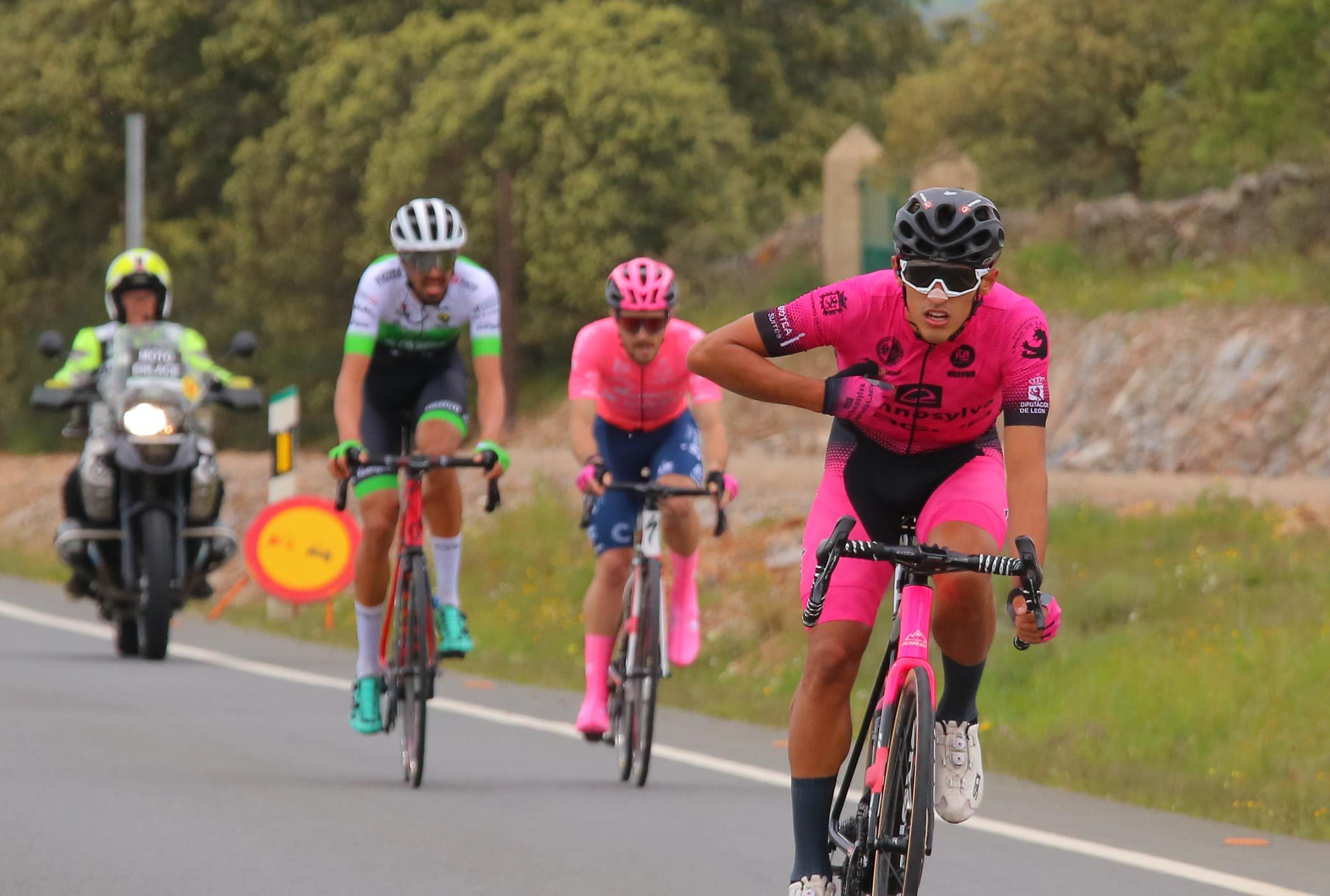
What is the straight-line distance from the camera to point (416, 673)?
33.6 ft

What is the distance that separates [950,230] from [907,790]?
4.44 feet

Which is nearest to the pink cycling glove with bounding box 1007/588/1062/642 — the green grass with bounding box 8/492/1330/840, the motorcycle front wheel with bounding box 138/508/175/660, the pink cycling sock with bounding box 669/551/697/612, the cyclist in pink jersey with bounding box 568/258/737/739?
the green grass with bounding box 8/492/1330/840

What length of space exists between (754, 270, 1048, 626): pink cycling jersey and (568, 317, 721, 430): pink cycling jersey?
448 centimetres

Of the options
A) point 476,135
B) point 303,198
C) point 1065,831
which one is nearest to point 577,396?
point 1065,831

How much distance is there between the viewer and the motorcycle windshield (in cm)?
1495

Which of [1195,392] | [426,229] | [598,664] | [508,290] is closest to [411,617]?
[598,664]

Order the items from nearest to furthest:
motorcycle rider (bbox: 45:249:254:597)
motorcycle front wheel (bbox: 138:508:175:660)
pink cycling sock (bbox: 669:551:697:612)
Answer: pink cycling sock (bbox: 669:551:697:612)
motorcycle front wheel (bbox: 138:508:175:660)
motorcycle rider (bbox: 45:249:254:597)

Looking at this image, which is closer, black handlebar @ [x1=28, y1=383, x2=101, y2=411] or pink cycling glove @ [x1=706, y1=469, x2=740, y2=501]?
pink cycling glove @ [x1=706, y1=469, x2=740, y2=501]

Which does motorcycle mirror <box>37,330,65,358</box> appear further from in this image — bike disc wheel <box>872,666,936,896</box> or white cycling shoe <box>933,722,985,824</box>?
bike disc wheel <box>872,666,936,896</box>

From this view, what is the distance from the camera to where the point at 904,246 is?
6.33 m

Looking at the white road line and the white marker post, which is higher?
the white marker post

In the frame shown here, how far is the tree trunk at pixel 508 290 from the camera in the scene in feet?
117

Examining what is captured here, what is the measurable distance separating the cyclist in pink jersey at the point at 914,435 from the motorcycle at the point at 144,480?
27.6ft

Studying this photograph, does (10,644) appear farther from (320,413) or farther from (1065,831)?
(320,413)
